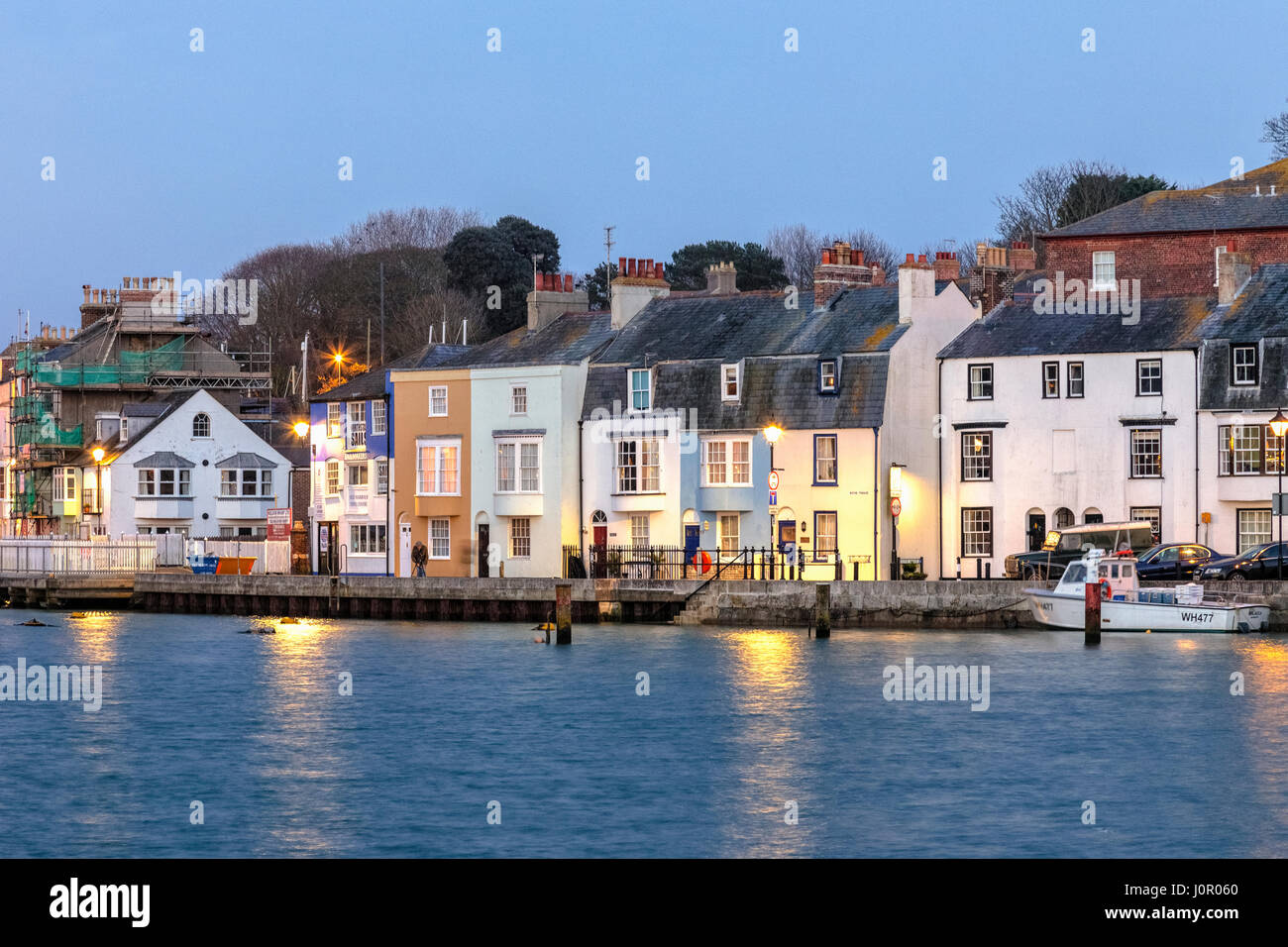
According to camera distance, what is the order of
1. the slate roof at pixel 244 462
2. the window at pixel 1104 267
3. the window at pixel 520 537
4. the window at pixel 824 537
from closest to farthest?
the window at pixel 824 537, the window at pixel 520 537, the window at pixel 1104 267, the slate roof at pixel 244 462

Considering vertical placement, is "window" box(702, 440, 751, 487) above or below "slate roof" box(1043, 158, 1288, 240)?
below

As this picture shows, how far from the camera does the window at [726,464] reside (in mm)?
72438

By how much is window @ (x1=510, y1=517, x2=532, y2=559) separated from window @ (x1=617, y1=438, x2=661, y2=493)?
12.7 feet

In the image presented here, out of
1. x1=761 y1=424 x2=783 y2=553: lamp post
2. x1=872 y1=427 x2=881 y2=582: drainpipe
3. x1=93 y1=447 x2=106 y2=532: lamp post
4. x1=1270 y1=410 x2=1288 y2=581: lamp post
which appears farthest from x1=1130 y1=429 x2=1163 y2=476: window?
x1=93 y1=447 x2=106 y2=532: lamp post

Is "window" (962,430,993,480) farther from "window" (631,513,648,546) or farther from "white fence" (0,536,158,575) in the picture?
"white fence" (0,536,158,575)

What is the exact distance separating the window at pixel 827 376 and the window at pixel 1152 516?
10.4 meters

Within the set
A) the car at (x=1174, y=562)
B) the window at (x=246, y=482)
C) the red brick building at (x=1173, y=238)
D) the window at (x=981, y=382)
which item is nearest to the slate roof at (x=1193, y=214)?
the red brick building at (x=1173, y=238)

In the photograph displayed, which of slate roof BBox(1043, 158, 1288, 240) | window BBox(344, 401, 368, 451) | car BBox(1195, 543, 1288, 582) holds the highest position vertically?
slate roof BBox(1043, 158, 1288, 240)

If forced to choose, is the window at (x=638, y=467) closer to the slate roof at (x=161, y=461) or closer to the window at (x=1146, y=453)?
the window at (x=1146, y=453)

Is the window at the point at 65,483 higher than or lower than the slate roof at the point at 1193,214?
lower

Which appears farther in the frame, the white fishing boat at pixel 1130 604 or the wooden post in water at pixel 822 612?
the wooden post in water at pixel 822 612

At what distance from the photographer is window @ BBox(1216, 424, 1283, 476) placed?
65.5 m
